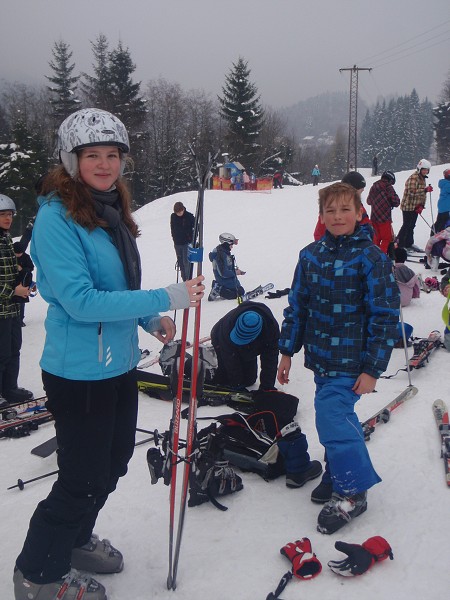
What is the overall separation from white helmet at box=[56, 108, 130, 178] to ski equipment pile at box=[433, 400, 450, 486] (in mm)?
2828

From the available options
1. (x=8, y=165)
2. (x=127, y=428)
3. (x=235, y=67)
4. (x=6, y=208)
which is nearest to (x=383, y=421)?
(x=127, y=428)

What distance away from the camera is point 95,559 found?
7.72 ft

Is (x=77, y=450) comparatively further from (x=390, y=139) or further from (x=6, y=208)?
(x=390, y=139)

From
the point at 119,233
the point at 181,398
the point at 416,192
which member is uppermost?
the point at 416,192

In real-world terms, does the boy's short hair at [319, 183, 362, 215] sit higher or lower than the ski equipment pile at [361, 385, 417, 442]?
higher

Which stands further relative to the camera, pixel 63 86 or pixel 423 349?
pixel 63 86

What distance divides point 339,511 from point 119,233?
1.97 metres

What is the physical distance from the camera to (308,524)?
275 cm

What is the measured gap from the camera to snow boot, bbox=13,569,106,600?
2.02 meters

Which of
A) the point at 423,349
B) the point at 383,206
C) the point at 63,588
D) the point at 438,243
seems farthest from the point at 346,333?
the point at 383,206

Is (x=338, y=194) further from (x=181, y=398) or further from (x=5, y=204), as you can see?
(x=5, y=204)

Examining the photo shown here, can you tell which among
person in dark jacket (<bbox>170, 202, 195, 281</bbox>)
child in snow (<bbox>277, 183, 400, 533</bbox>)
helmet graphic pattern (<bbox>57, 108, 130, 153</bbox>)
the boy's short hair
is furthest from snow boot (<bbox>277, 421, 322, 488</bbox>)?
person in dark jacket (<bbox>170, 202, 195, 281</bbox>)

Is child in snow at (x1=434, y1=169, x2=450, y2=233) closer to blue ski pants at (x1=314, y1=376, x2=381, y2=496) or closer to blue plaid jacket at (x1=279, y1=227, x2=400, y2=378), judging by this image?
blue plaid jacket at (x1=279, y1=227, x2=400, y2=378)

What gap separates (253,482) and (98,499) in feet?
4.34
